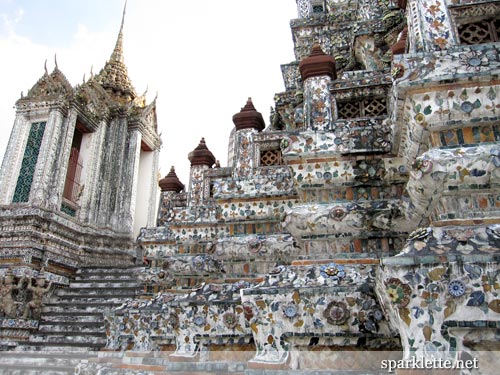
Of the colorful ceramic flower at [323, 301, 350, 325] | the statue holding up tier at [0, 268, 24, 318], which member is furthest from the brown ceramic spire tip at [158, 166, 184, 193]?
the colorful ceramic flower at [323, 301, 350, 325]

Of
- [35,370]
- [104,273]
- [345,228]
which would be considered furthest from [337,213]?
[104,273]

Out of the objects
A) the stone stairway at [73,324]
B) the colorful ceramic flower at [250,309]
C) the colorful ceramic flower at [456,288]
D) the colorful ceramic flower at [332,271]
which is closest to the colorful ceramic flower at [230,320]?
the colorful ceramic flower at [250,309]

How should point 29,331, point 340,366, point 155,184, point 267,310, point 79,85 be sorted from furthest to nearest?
1. point 155,184
2. point 79,85
3. point 29,331
4. point 267,310
5. point 340,366

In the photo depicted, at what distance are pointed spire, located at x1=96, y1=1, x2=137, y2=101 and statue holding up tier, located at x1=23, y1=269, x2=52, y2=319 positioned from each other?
409 inches

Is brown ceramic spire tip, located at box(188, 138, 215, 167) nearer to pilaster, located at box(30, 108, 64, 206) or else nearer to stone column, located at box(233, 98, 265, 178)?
stone column, located at box(233, 98, 265, 178)

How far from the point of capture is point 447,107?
9.00 ft

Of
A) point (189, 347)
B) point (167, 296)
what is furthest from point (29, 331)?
point (189, 347)

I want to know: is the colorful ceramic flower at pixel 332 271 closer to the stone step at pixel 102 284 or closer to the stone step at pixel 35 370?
the stone step at pixel 35 370

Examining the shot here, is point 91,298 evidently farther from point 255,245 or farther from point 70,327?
point 255,245

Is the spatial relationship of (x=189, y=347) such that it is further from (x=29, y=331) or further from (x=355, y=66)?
(x=29, y=331)

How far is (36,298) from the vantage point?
11.3m

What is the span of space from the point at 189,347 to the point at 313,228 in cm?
203

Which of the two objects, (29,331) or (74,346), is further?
(29,331)

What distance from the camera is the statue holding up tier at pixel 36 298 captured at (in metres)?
11.0
